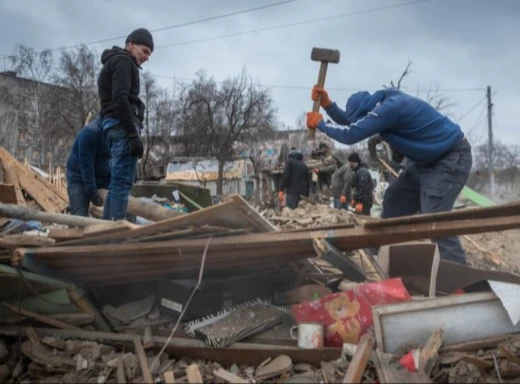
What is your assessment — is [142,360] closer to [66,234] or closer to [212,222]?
[212,222]

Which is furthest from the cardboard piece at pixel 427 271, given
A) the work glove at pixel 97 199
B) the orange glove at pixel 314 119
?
the work glove at pixel 97 199

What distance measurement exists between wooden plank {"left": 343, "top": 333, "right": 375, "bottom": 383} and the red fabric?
0.20 metres

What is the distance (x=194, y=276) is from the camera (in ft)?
9.53

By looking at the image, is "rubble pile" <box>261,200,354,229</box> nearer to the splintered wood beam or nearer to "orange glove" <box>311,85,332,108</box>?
"orange glove" <box>311,85,332,108</box>

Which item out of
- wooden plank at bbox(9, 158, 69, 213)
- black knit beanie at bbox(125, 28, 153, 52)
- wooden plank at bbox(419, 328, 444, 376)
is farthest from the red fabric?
wooden plank at bbox(9, 158, 69, 213)

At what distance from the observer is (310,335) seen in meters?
2.37

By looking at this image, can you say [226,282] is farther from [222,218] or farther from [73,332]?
[73,332]

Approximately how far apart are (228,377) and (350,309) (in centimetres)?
76

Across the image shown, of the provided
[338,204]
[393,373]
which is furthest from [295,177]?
[393,373]

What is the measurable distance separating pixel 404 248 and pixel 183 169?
32166 millimetres

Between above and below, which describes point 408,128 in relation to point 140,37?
below

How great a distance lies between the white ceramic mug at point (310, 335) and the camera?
2.35m

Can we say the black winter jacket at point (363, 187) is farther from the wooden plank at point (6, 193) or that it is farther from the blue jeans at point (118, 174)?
the wooden plank at point (6, 193)

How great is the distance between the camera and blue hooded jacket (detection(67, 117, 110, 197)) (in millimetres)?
3924
